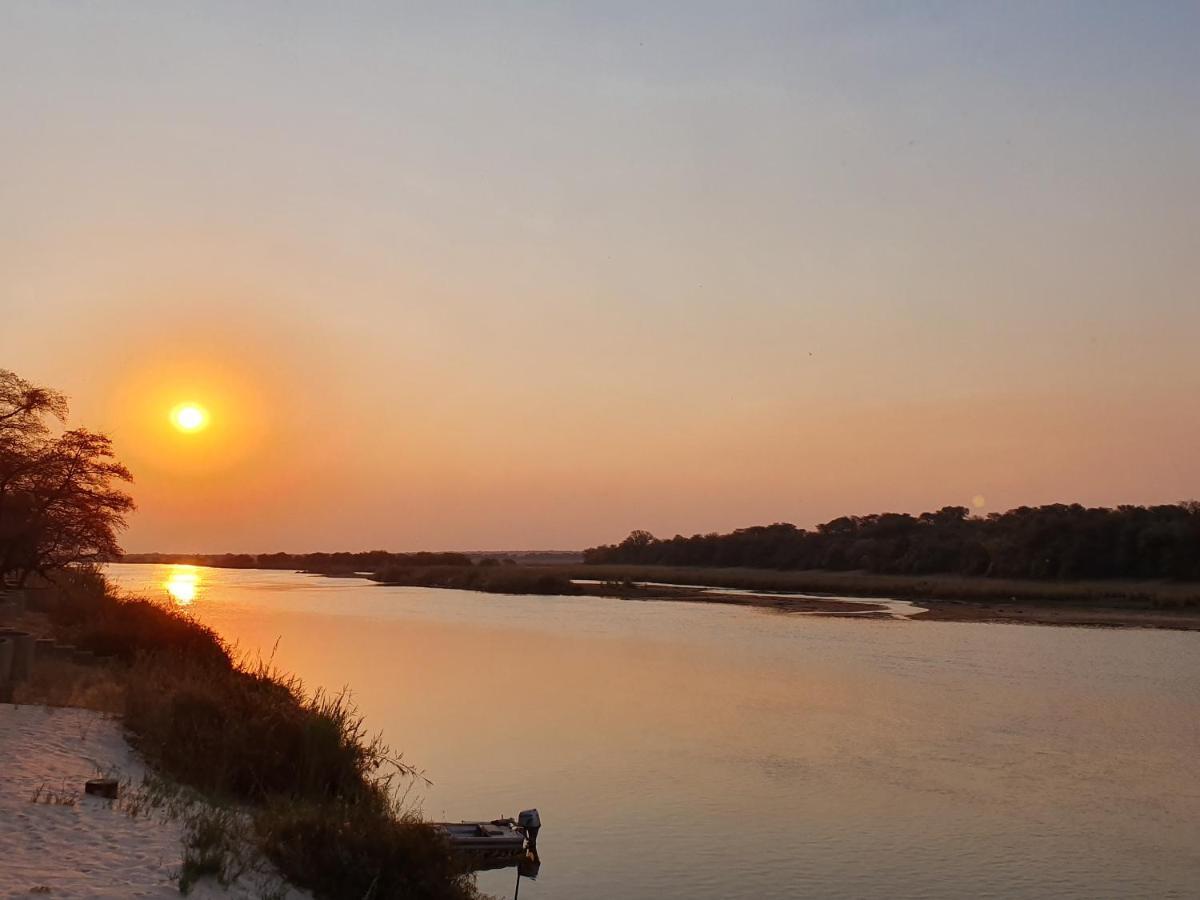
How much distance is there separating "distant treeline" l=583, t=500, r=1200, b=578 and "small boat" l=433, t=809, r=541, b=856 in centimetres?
6700

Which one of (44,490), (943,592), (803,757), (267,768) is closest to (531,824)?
(267,768)

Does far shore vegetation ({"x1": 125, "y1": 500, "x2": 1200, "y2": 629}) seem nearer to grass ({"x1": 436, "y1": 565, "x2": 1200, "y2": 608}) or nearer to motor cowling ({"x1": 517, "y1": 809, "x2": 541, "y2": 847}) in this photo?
grass ({"x1": 436, "y1": 565, "x2": 1200, "y2": 608})

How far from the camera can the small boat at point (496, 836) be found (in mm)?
11219

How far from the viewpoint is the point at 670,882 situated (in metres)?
11.9

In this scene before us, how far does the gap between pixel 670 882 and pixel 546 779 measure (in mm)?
4564

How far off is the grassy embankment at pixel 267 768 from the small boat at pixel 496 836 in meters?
0.52

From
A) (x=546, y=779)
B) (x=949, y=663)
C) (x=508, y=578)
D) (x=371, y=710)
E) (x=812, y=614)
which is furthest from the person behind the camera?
(x=508, y=578)

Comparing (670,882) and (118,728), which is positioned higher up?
(118,728)

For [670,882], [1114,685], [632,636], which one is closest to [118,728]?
[670,882]

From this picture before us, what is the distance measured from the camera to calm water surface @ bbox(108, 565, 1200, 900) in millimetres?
12594

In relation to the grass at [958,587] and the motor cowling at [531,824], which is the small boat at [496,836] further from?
the grass at [958,587]

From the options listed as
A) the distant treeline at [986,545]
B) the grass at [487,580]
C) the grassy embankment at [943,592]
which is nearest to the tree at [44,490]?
the grassy embankment at [943,592]

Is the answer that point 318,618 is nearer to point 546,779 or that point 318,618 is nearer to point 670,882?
point 546,779

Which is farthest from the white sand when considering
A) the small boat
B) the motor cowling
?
the motor cowling
